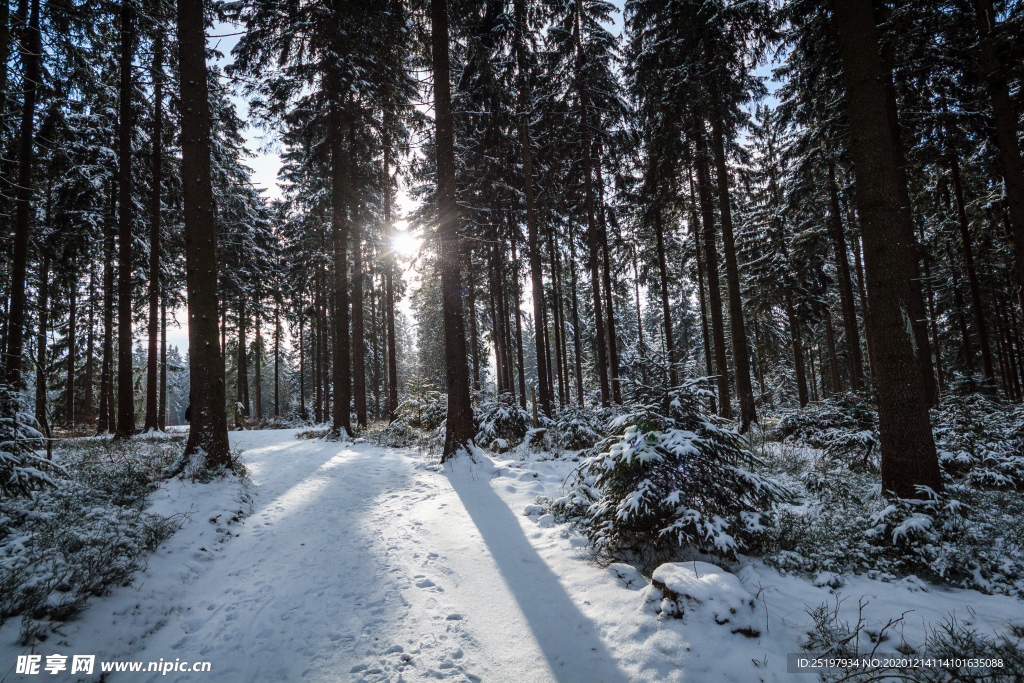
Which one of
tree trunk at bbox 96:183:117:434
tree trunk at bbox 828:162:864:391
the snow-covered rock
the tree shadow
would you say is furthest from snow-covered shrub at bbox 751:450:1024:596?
tree trunk at bbox 96:183:117:434

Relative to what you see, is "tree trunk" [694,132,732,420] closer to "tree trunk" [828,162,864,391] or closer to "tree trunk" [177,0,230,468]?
"tree trunk" [828,162,864,391]

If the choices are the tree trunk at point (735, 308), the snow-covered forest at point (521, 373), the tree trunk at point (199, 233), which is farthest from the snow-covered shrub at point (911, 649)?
the tree trunk at point (735, 308)

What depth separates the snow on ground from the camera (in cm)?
282

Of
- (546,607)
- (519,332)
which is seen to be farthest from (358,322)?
(546,607)

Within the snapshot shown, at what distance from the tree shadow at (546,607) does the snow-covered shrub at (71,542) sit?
3.56 metres

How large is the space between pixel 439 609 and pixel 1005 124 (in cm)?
1268

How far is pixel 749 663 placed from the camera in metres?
2.65

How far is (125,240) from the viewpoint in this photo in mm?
11961

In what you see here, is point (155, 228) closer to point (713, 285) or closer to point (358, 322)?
point (358, 322)

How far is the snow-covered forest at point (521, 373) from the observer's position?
3.13 m

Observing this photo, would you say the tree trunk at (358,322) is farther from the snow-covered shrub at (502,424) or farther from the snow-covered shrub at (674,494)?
the snow-covered shrub at (674,494)

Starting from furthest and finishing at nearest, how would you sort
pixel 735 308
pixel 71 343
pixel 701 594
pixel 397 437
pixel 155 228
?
pixel 71 343
pixel 397 437
pixel 155 228
pixel 735 308
pixel 701 594

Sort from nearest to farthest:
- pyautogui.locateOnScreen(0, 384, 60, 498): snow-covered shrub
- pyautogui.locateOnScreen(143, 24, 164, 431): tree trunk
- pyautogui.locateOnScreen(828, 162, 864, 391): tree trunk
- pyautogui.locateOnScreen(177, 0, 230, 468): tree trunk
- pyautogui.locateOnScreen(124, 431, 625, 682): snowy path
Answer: pyautogui.locateOnScreen(124, 431, 625, 682): snowy path → pyautogui.locateOnScreen(0, 384, 60, 498): snow-covered shrub → pyautogui.locateOnScreen(177, 0, 230, 468): tree trunk → pyautogui.locateOnScreen(143, 24, 164, 431): tree trunk → pyautogui.locateOnScreen(828, 162, 864, 391): tree trunk

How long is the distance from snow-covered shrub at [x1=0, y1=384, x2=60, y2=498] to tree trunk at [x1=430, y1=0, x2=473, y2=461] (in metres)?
6.31
